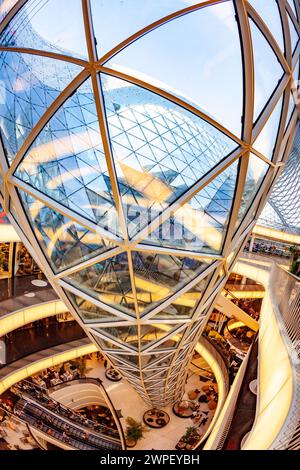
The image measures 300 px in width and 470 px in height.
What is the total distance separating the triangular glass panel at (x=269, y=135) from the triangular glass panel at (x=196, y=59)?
4.92 feet

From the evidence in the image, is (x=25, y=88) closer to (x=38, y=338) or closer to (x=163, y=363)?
(x=163, y=363)

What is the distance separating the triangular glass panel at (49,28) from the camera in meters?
6.51

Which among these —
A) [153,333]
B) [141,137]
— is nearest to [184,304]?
[153,333]

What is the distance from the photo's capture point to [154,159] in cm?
924

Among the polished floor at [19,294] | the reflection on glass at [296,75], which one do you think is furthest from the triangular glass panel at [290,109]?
the polished floor at [19,294]

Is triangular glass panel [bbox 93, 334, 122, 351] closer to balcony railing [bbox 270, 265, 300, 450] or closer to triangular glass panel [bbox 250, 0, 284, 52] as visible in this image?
balcony railing [bbox 270, 265, 300, 450]

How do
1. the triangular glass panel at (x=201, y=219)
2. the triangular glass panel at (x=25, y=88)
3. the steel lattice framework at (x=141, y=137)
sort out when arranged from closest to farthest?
the steel lattice framework at (x=141, y=137)
the triangular glass panel at (x=25, y=88)
the triangular glass panel at (x=201, y=219)

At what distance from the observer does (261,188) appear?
36.7 feet

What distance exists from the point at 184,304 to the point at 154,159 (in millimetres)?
6718

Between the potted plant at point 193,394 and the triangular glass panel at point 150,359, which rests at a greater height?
the triangular glass panel at point 150,359

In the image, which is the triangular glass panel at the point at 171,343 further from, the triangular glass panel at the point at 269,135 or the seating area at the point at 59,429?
the seating area at the point at 59,429

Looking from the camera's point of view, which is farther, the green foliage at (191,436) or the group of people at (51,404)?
the group of people at (51,404)

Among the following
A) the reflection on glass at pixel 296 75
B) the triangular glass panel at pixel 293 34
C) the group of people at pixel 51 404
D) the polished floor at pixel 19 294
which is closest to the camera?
the triangular glass panel at pixel 293 34

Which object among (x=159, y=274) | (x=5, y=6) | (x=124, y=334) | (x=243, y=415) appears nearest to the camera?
(x=5, y=6)
